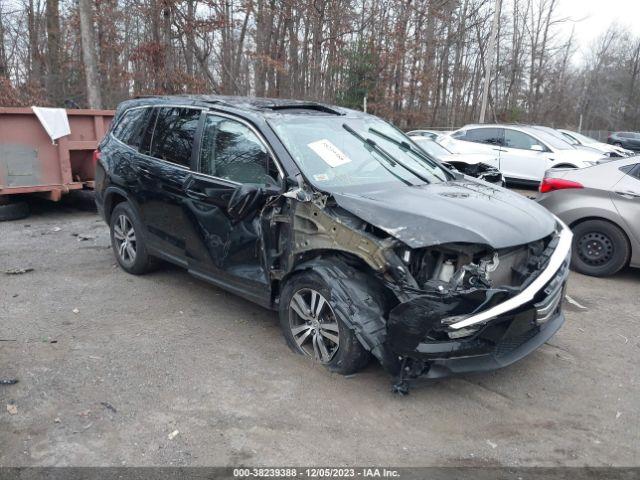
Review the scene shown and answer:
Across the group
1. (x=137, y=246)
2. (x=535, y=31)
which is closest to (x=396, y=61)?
(x=535, y=31)

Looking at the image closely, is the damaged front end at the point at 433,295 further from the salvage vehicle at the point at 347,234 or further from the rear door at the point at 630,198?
the rear door at the point at 630,198

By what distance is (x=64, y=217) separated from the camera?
28.9 feet

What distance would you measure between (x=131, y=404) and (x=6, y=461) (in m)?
0.75

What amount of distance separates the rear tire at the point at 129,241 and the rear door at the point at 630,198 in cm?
539

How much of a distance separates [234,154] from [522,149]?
9822 millimetres

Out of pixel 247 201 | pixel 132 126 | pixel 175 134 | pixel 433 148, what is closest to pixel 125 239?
pixel 132 126

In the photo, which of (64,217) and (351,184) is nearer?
(351,184)

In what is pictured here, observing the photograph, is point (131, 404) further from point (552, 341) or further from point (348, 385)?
point (552, 341)

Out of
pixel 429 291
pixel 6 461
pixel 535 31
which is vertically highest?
pixel 535 31

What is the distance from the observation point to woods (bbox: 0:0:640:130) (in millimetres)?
17984

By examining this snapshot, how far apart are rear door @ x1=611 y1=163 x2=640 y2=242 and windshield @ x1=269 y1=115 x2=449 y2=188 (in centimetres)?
260

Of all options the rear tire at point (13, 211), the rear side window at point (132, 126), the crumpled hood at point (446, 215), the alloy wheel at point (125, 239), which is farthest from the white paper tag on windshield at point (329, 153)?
the rear tire at point (13, 211)

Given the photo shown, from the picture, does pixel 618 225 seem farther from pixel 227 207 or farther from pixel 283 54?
pixel 283 54

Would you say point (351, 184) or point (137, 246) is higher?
point (351, 184)
